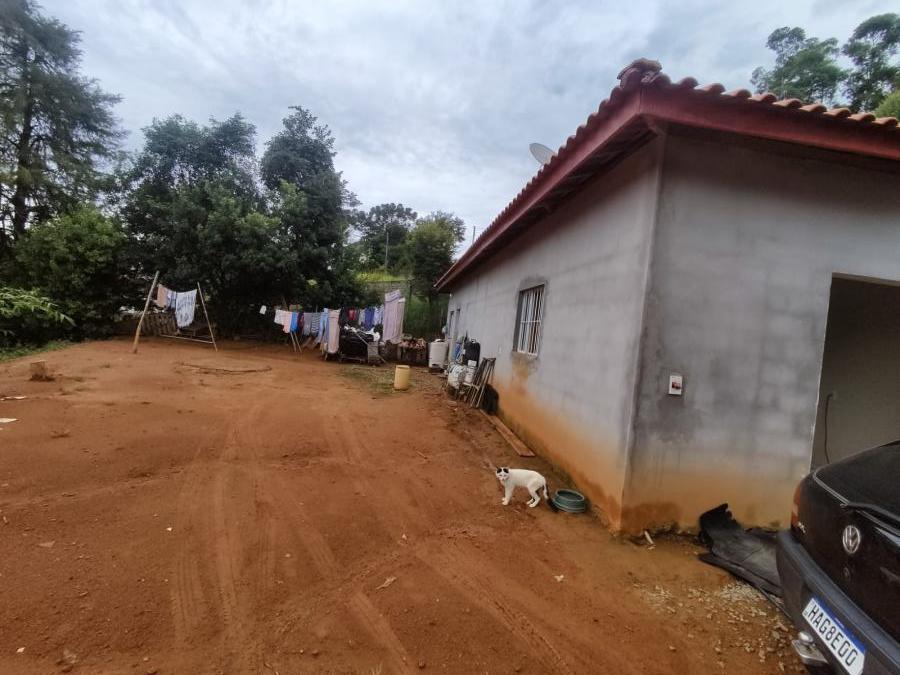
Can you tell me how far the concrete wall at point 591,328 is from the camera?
317 centimetres

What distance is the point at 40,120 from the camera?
1577cm

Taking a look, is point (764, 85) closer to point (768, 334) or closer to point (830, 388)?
point (830, 388)

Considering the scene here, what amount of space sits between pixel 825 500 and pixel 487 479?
2841mm

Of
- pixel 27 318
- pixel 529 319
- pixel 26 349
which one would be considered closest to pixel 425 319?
pixel 529 319

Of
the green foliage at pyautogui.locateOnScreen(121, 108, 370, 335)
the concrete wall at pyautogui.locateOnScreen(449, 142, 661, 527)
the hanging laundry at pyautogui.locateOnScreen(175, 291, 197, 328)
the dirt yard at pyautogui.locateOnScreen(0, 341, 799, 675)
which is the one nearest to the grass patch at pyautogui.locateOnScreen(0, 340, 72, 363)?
the hanging laundry at pyautogui.locateOnScreen(175, 291, 197, 328)

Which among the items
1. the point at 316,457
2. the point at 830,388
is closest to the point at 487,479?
the point at 316,457

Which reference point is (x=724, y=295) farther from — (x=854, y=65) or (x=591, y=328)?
(x=854, y=65)

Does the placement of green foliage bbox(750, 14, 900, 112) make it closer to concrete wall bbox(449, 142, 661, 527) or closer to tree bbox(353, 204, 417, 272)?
concrete wall bbox(449, 142, 661, 527)

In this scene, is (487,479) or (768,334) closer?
(768,334)

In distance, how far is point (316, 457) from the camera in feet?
14.6

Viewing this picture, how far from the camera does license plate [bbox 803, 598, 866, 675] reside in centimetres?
137

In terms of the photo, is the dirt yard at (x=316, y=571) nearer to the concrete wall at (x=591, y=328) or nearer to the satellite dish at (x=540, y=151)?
the concrete wall at (x=591, y=328)

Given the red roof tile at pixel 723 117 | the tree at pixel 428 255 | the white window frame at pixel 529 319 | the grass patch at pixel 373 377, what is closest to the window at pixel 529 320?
the white window frame at pixel 529 319

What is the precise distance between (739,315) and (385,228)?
115 ft
